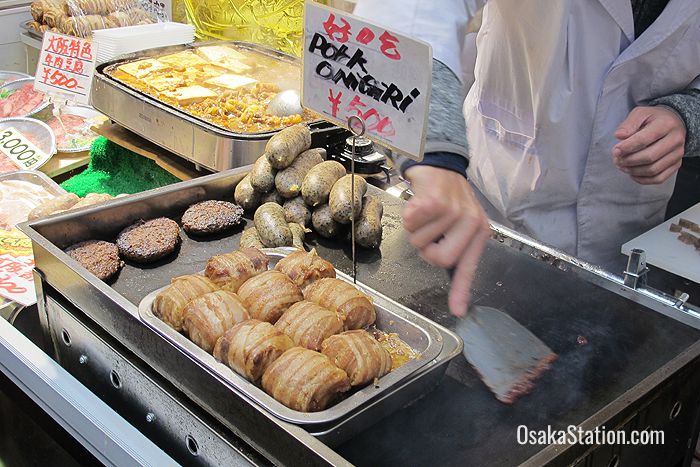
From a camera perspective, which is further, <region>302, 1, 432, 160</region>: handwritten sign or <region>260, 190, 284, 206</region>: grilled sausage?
<region>260, 190, 284, 206</region>: grilled sausage

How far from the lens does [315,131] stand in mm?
2785

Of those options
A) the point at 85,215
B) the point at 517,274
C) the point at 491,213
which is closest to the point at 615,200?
the point at 491,213

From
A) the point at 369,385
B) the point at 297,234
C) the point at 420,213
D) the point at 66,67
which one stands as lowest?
the point at 66,67

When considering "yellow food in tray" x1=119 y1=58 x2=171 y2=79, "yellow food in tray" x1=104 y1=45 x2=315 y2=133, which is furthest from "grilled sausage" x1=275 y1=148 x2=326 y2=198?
"yellow food in tray" x1=119 y1=58 x2=171 y2=79

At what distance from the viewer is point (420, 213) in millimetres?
1448

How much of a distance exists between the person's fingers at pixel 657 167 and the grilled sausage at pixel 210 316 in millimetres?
1168

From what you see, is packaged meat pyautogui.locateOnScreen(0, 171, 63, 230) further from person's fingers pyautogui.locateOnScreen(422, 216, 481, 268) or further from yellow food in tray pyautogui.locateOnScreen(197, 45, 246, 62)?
person's fingers pyautogui.locateOnScreen(422, 216, 481, 268)

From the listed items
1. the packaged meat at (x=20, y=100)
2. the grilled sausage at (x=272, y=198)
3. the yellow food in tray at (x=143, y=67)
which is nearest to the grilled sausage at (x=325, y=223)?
the grilled sausage at (x=272, y=198)

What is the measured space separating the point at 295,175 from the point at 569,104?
2.88 ft

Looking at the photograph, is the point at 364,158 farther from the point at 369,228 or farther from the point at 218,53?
the point at 218,53

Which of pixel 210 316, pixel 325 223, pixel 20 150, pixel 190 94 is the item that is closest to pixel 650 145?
pixel 325 223

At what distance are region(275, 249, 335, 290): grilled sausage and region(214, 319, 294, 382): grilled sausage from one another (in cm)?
25

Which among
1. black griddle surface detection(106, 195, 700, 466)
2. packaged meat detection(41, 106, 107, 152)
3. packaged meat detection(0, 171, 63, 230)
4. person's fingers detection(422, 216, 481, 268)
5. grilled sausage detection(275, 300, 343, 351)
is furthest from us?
packaged meat detection(41, 106, 107, 152)

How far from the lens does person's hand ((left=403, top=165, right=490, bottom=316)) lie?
4.68 feet
